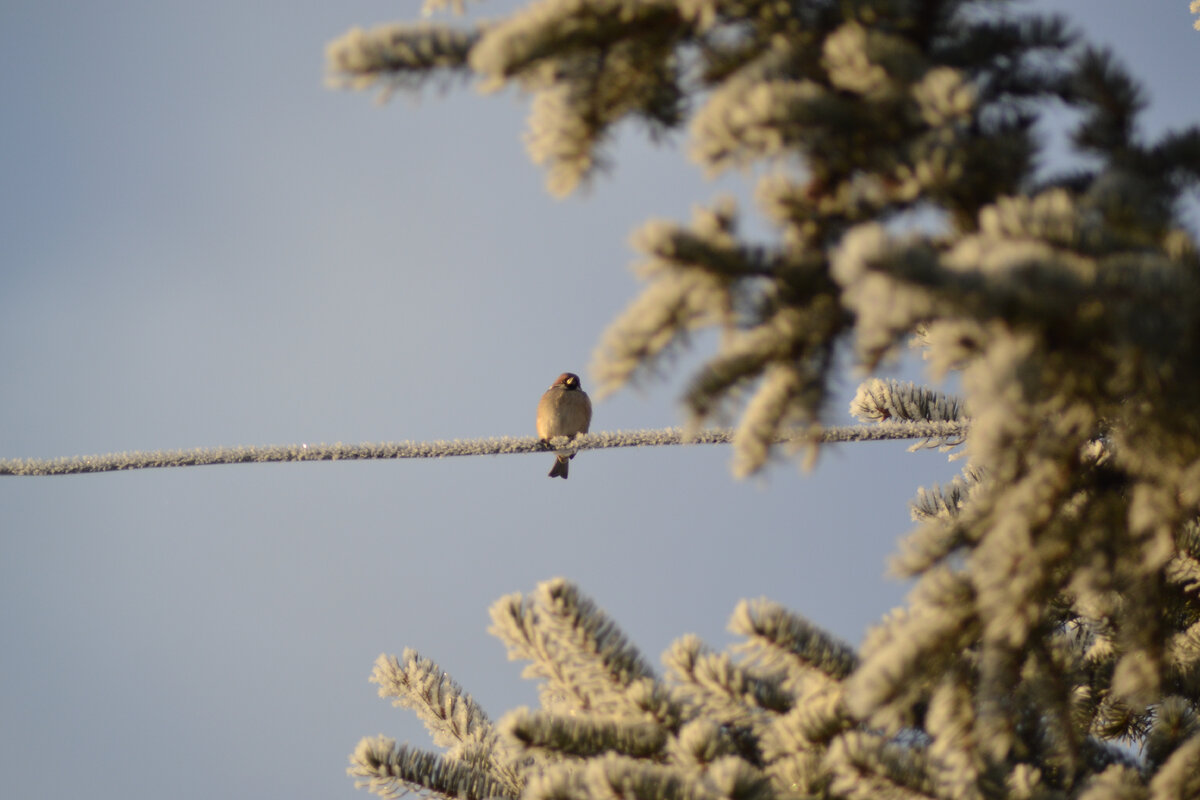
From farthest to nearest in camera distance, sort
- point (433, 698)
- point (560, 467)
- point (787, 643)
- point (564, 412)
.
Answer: point (560, 467) < point (564, 412) < point (433, 698) < point (787, 643)

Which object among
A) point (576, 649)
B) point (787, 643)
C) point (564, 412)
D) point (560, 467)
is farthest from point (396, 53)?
point (560, 467)

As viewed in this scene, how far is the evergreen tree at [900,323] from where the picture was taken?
4.73 feet

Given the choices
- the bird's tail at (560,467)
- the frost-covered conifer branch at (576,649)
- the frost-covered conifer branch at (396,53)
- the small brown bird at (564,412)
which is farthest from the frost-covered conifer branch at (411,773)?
the bird's tail at (560,467)

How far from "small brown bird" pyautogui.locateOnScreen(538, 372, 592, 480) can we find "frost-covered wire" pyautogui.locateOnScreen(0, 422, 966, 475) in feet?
12.6

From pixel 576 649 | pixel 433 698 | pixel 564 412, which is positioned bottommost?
pixel 576 649

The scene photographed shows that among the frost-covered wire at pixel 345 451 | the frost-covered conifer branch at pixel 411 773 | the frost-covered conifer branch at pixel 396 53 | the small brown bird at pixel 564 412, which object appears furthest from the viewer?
the small brown bird at pixel 564 412

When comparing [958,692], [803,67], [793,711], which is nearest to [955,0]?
[803,67]

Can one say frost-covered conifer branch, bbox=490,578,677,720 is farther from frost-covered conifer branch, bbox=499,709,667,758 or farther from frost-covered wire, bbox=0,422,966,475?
frost-covered wire, bbox=0,422,966,475

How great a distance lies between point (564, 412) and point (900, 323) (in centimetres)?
623

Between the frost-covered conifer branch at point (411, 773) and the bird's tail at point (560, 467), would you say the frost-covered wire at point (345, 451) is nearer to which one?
the frost-covered conifer branch at point (411, 773)

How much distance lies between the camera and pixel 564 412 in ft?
25.0

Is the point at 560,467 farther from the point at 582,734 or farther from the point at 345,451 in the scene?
the point at 582,734

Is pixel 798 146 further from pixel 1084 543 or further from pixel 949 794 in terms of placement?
pixel 949 794

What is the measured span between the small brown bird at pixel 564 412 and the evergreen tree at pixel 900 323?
5544mm
